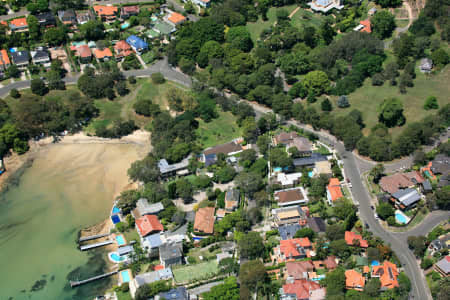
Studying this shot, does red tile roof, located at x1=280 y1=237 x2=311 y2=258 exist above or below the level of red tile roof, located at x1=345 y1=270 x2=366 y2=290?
above

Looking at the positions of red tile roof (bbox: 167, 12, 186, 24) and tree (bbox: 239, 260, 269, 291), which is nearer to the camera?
tree (bbox: 239, 260, 269, 291)

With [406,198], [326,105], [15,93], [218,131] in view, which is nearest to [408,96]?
[326,105]

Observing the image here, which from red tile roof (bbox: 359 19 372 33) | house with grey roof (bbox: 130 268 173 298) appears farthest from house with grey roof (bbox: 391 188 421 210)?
red tile roof (bbox: 359 19 372 33)

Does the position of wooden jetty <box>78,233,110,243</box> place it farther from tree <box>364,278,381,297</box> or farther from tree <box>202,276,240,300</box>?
tree <box>364,278,381,297</box>

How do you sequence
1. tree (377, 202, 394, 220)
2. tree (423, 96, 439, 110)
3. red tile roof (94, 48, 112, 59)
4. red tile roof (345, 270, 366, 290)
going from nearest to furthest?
1. red tile roof (345, 270, 366, 290)
2. tree (377, 202, 394, 220)
3. tree (423, 96, 439, 110)
4. red tile roof (94, 48, 112, 59)

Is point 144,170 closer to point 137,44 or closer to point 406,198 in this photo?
point 137,44

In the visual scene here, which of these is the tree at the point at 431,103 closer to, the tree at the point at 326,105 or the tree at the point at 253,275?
the tree at the point at 326,105
